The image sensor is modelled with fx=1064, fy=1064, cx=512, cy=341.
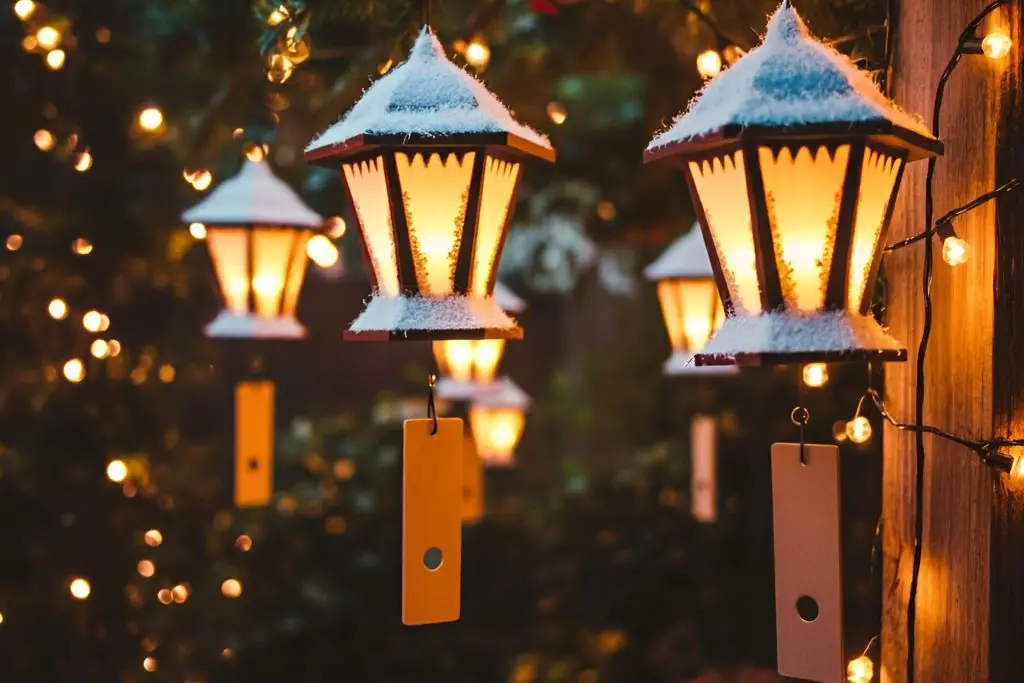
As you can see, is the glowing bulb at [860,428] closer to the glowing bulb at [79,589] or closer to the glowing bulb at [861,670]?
the glowing bulb at [861,670]

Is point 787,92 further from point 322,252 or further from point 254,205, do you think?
point 254,205

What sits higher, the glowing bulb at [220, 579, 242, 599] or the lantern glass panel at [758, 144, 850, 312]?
the lantern glass panel at [758, 144, 850, 312]

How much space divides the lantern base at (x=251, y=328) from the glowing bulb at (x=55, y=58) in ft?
3.24

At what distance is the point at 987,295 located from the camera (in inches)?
60.4

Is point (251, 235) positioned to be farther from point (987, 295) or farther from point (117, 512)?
point (987, 295)

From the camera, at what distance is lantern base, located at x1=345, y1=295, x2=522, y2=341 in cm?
168

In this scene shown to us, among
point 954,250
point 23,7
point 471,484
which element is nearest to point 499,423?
point 471,484

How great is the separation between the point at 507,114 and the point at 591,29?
206cm

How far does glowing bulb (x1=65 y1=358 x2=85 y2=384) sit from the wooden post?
8.04 ft

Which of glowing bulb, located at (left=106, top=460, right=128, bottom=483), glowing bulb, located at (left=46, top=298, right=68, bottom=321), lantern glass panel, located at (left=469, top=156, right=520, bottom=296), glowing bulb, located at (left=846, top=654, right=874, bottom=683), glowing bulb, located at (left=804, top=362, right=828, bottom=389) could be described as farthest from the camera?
glowing bulb, located at (left=106, top=460, right=128, bottom=483)

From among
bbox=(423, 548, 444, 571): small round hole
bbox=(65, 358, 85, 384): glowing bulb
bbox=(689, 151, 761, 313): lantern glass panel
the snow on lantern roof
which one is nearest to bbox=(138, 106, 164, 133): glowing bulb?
bbox=(65, 358, 85, 384): glowing bulb

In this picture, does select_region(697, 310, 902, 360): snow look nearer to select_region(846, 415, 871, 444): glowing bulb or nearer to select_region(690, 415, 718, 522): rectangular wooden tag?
select_region(846, 415, 871, 444): glowing bulb

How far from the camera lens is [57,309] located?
3240 millimetres

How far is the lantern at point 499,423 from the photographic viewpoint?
4281 millimetres
